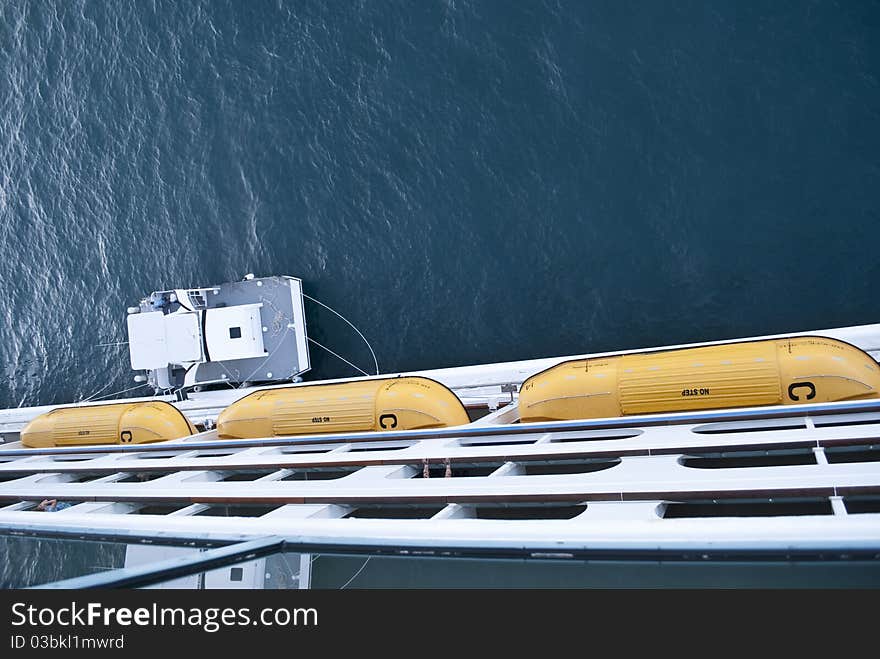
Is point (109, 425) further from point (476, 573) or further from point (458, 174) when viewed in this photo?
point (476, 573)

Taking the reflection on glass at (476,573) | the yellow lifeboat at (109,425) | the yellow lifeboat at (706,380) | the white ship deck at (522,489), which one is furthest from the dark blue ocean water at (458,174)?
the reflection on glass at (476,573)

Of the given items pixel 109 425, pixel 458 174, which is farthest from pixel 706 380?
pixel 109 425

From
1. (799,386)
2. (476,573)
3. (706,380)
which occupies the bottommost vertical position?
(476,573)

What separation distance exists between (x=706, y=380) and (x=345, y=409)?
333 centimetres

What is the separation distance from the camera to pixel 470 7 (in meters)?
9.36

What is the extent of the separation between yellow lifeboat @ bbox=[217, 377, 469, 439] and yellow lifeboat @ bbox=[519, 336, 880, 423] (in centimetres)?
93

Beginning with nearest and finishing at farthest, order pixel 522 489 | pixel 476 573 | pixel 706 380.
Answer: pixel 476 573 < pixel 522 489 < pixel 706 380

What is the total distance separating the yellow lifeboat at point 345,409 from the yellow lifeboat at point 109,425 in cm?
102

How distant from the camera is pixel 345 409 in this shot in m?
6.91

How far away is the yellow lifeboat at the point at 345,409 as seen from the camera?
6598 millimetres

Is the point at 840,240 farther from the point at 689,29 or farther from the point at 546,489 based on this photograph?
the point at 546,489

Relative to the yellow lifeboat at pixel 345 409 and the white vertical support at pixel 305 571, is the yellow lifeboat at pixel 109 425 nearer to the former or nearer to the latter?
the yellow lifeboat at pixel 345 409

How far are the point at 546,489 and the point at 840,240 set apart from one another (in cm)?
496

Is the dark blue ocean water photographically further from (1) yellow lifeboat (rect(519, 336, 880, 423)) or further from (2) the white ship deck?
(1) yellow lifeboat (rect(519, 336, 880, 423))
